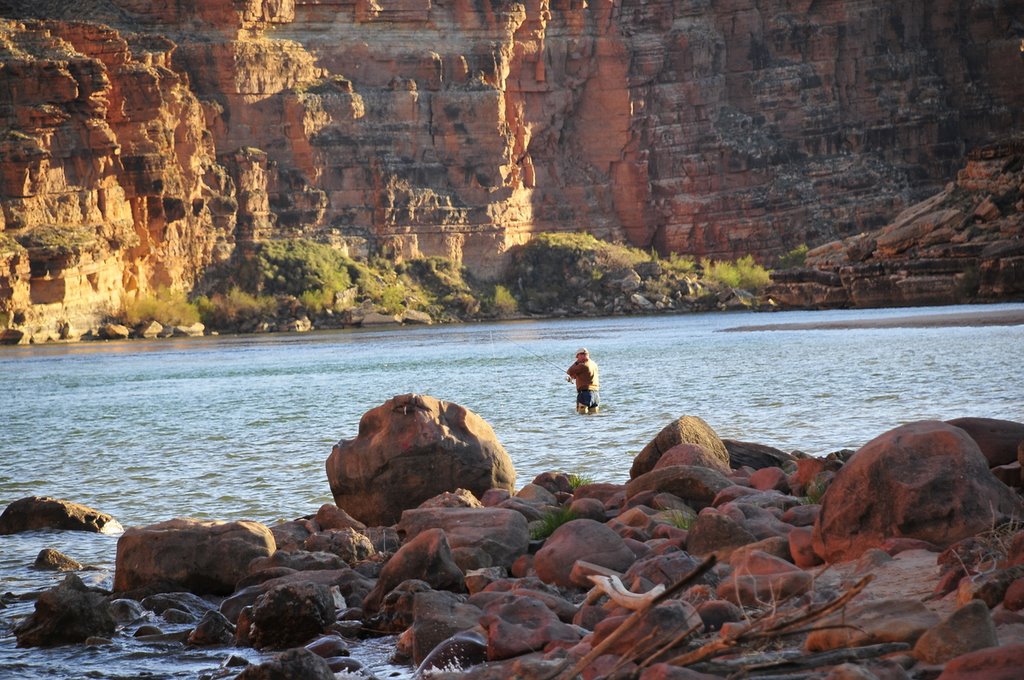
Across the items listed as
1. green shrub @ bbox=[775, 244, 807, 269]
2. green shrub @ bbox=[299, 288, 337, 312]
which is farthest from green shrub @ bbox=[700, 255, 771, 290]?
green shrub @ bbox=[299, 288, 337, 312]

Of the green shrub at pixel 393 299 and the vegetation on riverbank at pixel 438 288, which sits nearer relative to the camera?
the vegetation on riverbank at pixel 438 288

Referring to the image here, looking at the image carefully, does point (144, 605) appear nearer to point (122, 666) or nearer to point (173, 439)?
point (122, 666)

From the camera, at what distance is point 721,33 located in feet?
398

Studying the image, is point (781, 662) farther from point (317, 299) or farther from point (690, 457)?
point (317, 299)

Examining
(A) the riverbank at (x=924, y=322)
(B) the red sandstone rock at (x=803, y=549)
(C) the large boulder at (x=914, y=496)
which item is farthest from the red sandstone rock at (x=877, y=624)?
(A) the riverbank at (x=924, y=322)

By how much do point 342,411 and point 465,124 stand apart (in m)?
85.2

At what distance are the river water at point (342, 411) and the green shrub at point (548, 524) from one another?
287 cm

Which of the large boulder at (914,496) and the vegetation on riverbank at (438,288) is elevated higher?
the vegetation on riverbank at (438,288)

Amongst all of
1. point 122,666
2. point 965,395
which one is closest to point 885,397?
point 965,395

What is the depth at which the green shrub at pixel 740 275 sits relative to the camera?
112 m

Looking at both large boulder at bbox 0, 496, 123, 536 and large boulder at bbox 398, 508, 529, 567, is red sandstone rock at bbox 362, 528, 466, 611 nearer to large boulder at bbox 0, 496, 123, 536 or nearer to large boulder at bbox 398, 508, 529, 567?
large boulder at bbox 398, 508, 529, 567

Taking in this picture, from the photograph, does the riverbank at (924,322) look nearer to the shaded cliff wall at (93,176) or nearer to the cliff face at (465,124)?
the shaded cliff wall at (93,176)

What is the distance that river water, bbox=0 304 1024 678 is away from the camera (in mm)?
14164

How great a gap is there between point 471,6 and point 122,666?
363 ft
